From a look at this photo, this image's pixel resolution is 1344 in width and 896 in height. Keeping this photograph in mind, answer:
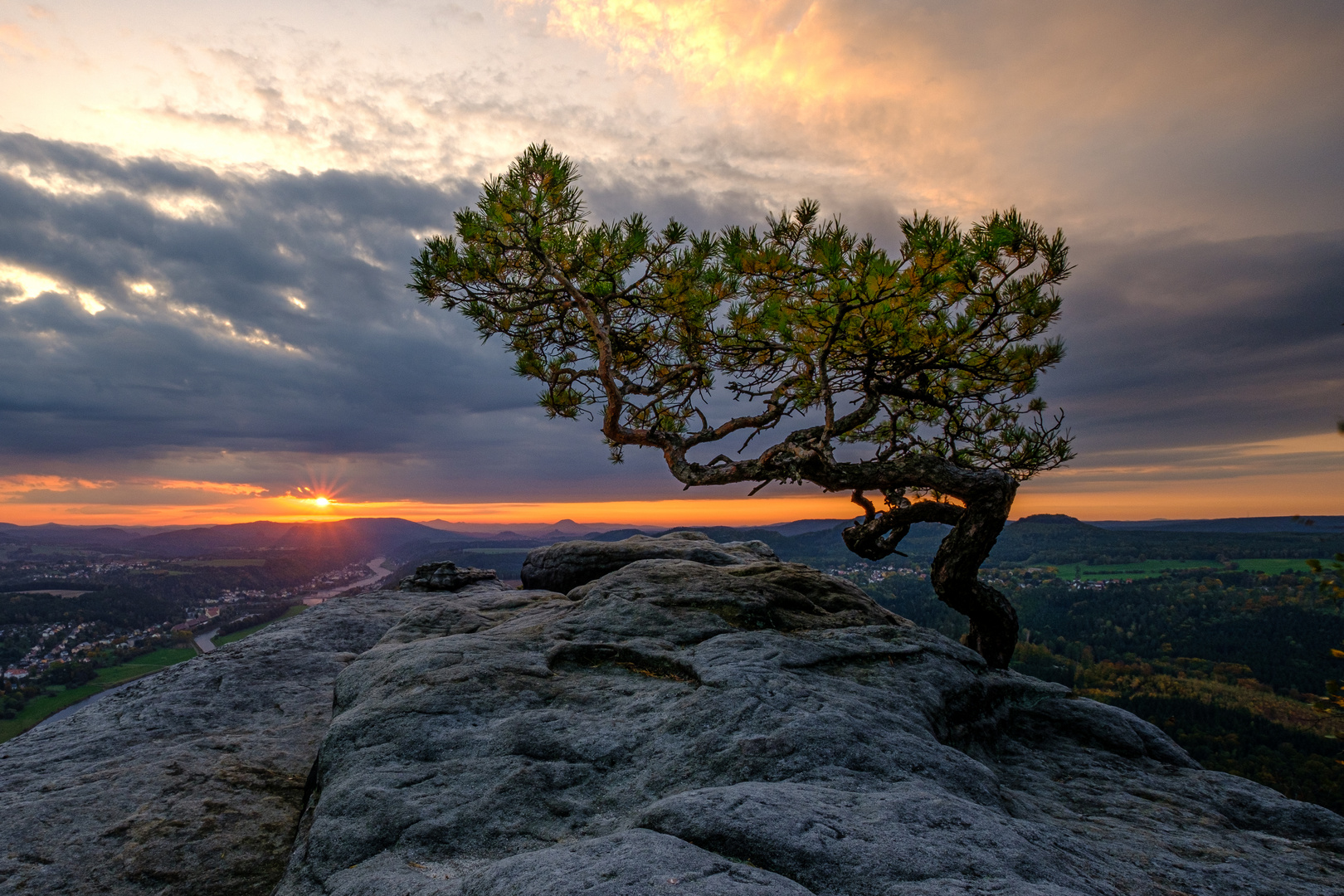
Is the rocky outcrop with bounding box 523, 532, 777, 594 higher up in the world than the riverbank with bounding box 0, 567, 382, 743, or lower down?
higher up

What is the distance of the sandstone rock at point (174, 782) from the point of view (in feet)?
23.0

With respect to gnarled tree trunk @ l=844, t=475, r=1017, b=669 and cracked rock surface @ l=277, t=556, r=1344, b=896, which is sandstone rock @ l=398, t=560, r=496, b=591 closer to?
cracked rock surface @ l=277, t=556, r=1344, b=896

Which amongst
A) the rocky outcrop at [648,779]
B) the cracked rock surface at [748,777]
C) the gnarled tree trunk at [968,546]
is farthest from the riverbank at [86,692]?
the gnarled tree trunk at [968,546]

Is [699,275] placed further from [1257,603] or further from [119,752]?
[1257,603]

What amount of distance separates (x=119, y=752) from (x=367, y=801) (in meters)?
7.40

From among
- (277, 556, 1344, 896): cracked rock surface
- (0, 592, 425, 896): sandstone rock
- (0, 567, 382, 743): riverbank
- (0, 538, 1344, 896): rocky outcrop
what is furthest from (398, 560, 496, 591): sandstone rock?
(0, 567, 382, 743): riverbank

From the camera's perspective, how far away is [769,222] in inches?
483

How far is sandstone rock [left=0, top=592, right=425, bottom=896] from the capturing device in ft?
23.0

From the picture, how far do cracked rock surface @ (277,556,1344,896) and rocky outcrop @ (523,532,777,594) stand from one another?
605 cm

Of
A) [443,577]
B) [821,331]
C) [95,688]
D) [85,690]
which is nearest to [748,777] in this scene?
[821,331]

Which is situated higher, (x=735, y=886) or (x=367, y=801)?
(x=735, y=886)

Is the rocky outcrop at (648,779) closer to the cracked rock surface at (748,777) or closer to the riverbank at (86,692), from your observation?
the cracked rock surface at (748,777)

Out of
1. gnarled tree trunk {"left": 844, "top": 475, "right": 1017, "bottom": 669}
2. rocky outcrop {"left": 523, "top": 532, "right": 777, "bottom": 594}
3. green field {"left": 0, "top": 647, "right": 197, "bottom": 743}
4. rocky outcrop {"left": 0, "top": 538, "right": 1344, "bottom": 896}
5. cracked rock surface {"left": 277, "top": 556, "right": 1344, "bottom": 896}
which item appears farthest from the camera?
green field {"left": 0, "top": 647, "right": 197, "bottom": 743}

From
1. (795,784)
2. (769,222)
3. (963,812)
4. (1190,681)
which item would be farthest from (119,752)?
(1190,681)
